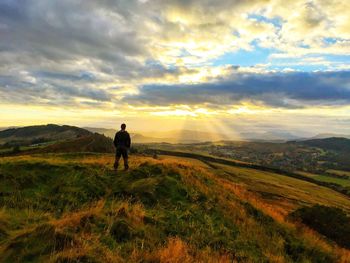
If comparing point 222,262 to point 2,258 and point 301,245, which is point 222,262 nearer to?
point 2,258

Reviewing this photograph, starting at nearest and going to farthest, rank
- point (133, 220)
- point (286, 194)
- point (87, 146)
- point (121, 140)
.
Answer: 1. point (133, 220)
2. point (121, 140)
3. point (87, 146)
4. point (286, 194)

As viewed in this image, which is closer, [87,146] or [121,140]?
[121,140]

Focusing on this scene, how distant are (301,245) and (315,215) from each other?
11911 millimetres

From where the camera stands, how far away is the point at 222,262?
11164 millimetres

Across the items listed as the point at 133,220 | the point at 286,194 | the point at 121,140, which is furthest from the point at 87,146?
the point at 133,220

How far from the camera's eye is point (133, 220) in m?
13.4

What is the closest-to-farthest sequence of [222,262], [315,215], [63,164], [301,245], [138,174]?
[222,262] → [301,245] → [138,174] → [63,164] → [315,215]

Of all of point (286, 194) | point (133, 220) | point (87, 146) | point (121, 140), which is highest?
point (121, 140)

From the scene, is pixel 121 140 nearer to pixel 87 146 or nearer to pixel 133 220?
pixel 133 220

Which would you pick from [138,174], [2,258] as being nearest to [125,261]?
[2,258]

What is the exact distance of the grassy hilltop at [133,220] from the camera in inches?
391

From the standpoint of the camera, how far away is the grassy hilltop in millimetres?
9930

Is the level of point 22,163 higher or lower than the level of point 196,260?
higher

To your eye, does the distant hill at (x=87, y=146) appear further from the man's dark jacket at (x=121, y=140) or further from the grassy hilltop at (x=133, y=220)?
the grassy hilltop at (x=133, y=220)
